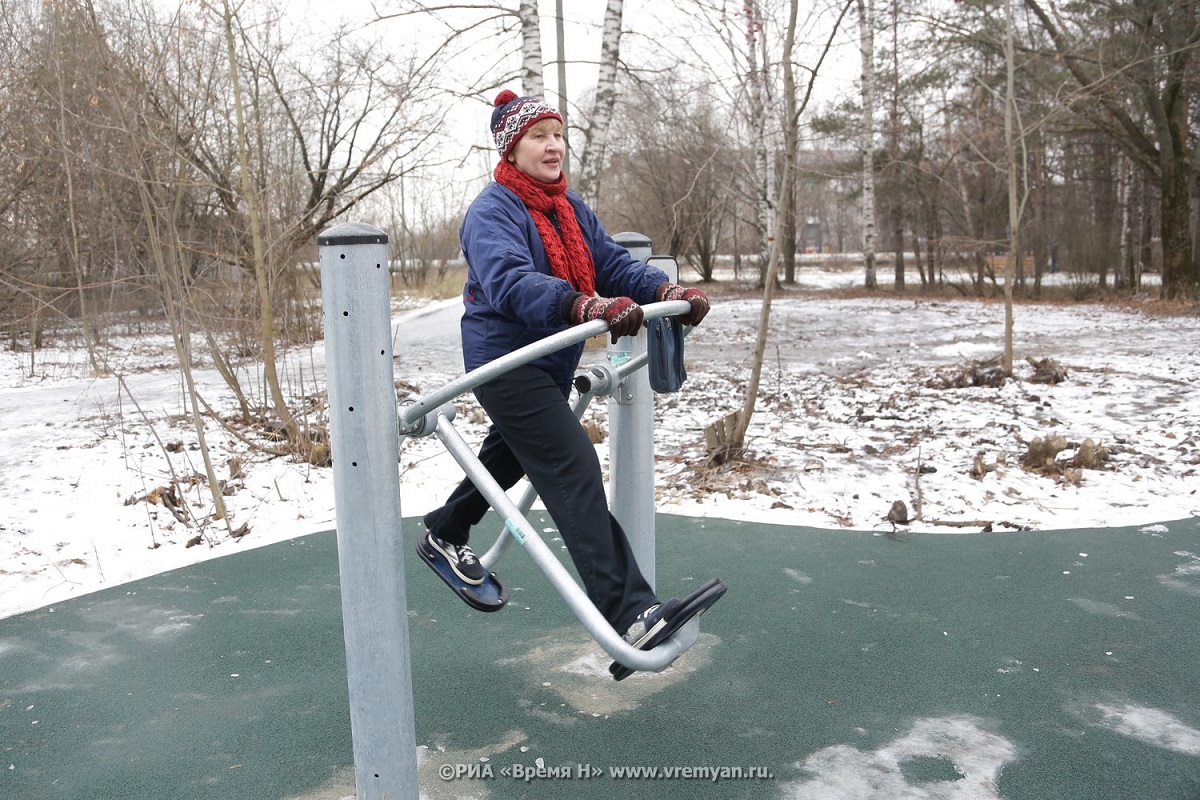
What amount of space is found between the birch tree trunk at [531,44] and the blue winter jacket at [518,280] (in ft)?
29.3

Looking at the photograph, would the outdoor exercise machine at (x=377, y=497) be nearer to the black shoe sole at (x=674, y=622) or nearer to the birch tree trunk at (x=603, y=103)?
the black shoe sole at (x=674, y=622)

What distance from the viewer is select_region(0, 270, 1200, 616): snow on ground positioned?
4.39 m

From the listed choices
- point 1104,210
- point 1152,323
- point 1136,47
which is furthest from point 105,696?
point 1104,210

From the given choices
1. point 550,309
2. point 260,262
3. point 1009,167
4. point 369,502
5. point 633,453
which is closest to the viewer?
point 369,502

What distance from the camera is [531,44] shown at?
36.0 feet

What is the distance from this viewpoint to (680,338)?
7.82 feet

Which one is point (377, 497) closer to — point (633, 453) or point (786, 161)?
point (633, 453)

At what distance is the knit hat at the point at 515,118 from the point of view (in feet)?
7.86

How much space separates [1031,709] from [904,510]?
1.81 meters

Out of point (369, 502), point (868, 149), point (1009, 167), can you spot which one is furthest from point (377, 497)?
point (868, 149)

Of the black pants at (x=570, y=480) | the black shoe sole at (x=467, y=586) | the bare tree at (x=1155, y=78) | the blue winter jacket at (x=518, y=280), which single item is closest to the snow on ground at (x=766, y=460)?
the black shoe sole at (x=467, y=586)

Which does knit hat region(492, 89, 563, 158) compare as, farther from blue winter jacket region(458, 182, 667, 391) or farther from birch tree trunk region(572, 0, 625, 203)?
birch tree trunk region(572, 0, 625, 203)

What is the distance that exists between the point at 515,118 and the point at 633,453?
38.9 inches

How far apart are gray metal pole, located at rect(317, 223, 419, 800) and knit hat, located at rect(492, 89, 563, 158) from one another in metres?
0.77
